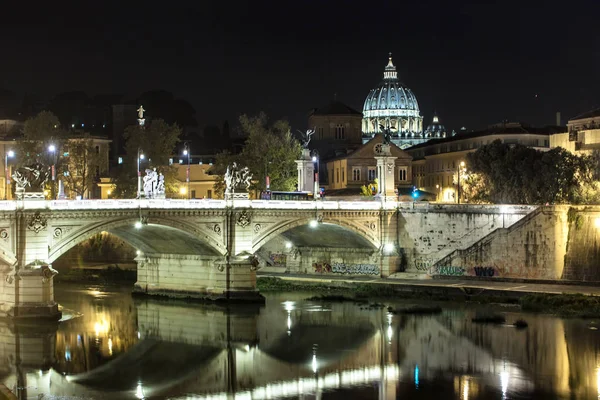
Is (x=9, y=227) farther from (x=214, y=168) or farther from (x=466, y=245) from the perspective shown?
(x=214, y=168)

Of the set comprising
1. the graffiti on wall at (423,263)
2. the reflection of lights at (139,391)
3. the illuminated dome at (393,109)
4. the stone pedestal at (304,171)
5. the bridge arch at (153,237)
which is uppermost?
the illuminated dome at (393,109)

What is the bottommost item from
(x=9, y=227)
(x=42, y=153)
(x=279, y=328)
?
(x=279, y=328)

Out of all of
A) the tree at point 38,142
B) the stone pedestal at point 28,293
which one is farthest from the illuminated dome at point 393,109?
the stone pedestal at point 28,293

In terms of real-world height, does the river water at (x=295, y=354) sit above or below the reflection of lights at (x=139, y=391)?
above

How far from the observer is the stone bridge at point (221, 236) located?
53188mm

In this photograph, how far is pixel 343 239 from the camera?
234 feet

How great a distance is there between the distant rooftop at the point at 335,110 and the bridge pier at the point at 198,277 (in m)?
67.3

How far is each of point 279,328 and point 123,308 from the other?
10.3 m

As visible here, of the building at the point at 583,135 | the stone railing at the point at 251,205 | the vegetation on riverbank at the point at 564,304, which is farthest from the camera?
the building at the point at 583,135

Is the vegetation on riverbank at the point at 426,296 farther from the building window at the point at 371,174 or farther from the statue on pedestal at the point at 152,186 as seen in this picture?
the building window at the point at 371,174

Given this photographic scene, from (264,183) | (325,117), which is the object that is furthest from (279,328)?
(325,117)

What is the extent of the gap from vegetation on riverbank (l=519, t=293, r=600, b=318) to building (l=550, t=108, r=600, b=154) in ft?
90.9

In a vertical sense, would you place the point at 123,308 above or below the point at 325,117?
below

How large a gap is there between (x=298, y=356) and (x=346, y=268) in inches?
964
